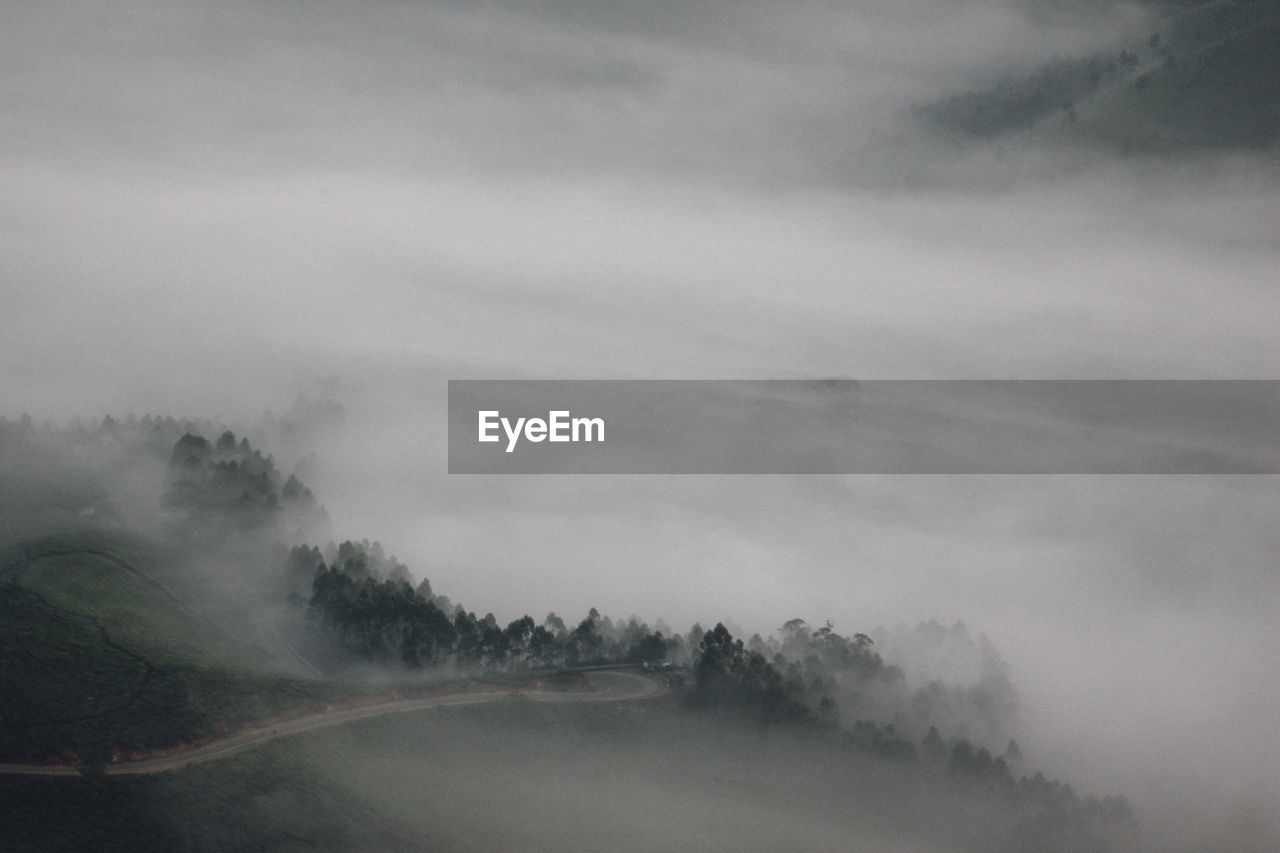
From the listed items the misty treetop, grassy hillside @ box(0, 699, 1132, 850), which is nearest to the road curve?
grassy hillside @ box(0, 699, 1132, 850)

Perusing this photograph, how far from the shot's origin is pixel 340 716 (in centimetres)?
10662

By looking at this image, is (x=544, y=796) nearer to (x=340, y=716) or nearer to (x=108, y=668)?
(x=340, y=716)

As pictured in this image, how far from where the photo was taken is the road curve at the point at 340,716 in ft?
282

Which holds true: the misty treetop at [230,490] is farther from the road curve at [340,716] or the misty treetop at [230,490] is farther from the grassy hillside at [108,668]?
the road curve at [340,716]

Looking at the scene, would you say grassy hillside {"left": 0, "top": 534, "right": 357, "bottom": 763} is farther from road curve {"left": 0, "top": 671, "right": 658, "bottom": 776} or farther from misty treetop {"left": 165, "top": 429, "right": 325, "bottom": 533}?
misty treetop {"left": 165, "top": 429, "right": 325, "bottom": 533}

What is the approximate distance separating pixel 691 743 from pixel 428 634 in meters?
36.1

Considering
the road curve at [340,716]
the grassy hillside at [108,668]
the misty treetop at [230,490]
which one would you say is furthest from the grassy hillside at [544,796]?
the misty treetop at [230,490]

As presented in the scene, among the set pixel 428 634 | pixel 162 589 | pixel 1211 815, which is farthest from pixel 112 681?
pixel 1211 815

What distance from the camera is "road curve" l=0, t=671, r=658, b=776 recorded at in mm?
85938

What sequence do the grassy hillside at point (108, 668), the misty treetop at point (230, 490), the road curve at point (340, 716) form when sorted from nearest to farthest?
the road curve at point (340, 716) < the grassy hillside at point (108, 668) < the misty treetop at point (230, 490)

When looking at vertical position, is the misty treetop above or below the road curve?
above

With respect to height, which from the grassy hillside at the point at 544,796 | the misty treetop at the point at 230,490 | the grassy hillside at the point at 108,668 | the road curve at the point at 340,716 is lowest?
the grassy hillside at the point at 544,796

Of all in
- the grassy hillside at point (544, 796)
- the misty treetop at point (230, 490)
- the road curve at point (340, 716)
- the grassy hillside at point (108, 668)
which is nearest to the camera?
the grassy hillside at point (544, 796)

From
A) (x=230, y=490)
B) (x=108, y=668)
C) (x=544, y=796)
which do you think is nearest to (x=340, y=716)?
(x=108, y=668)
